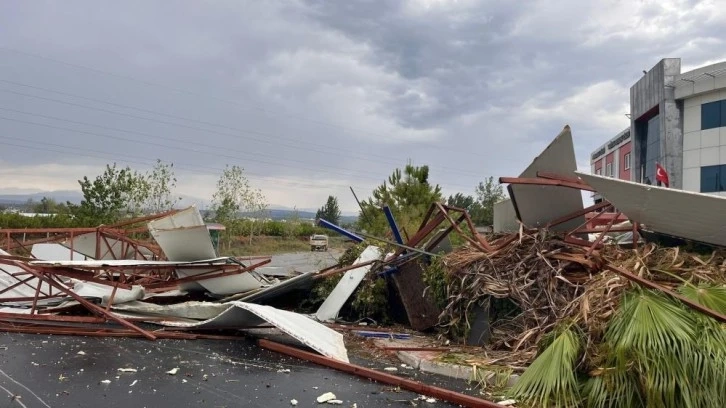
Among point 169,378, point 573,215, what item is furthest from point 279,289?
point 573,215

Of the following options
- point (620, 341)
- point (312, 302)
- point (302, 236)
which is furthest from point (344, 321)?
point (302, 236)

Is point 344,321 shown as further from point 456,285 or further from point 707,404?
point 707,404

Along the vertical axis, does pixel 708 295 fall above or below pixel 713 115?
below

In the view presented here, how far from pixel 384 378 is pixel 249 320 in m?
2.14

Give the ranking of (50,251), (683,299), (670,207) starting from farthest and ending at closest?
(50,251) → (670,207) → (683,299)

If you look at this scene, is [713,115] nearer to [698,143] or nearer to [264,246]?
[698,143]

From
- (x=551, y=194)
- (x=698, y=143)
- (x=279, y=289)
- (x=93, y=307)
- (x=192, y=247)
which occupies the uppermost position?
(x=698, y=143)

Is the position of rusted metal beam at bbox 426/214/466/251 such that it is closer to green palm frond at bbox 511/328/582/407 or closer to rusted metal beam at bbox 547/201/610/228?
rusted metal beam at bbox 547/201/610/228

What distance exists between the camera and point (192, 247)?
815 centimetres

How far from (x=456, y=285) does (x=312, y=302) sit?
3.18 meters

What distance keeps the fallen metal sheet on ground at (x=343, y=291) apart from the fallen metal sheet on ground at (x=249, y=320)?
4.84 ft

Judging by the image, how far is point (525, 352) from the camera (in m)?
5.21

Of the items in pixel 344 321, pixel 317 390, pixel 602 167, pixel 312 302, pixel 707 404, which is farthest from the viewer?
pixel 602 167

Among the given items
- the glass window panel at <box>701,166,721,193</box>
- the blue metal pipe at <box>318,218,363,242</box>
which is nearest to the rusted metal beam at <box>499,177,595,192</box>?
the blue metal pipe at <box>318,218,363,242</box>
